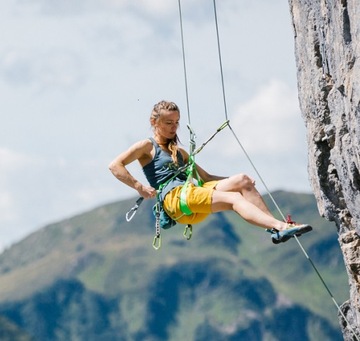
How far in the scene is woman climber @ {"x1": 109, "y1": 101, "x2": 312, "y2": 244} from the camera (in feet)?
58.1

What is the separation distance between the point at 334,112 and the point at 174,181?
2686 mm

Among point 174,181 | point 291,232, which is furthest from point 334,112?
point 174,181

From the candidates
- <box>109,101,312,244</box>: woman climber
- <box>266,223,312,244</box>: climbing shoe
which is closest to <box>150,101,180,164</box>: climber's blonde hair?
<box>109,101,312,244</box>: woman climber

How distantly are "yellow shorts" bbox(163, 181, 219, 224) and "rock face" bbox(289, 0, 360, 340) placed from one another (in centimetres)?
199

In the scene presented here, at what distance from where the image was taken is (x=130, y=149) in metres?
18.8

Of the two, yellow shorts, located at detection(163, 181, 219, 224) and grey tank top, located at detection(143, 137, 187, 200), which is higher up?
grey tank top, located at detection(143, 137, 187, 200)

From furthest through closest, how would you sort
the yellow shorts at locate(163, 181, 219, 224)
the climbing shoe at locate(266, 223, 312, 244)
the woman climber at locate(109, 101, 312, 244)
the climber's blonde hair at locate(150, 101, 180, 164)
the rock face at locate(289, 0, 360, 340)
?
the climber's blonde hair at locate(150, 101, 180, 164)
the yellow shorts at locate(163, 181, 219, 224)
the woman climber at locate(109, 101, 312, 244)
the climbing shoe at locate(266, 223, 312, 244)
the rock face at locate(289, 0, 360, 340)

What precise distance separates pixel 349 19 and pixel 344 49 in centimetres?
51

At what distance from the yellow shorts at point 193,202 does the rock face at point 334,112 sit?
199 centimetres

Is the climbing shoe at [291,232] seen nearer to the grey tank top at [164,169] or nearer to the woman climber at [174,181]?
the woman climber at [174,181]

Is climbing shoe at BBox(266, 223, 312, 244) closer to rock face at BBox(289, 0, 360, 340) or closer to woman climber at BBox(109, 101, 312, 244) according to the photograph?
woman climber at BBox(109, 101, 312, 244)

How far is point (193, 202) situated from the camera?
713 inches

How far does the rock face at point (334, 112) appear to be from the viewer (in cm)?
1642

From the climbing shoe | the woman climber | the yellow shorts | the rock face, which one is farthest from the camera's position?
the yellow shorts
